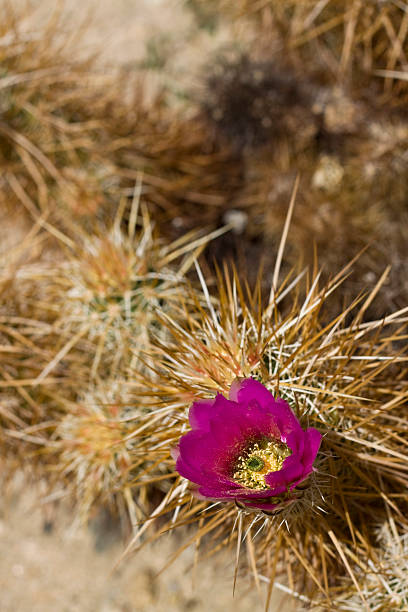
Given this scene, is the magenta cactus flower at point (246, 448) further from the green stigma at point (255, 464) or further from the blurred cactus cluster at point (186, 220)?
the blurred cactus cluster at point (186, 220)

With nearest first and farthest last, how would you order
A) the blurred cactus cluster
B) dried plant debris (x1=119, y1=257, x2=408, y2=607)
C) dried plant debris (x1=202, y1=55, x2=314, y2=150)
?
dried plant debris (x1=119, y1=257, x2=408, y2=607) < the blurred cactus cluster < dried plant debris (x1=202, y1=55, x2=314, y2=150)

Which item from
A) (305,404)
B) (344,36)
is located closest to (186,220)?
(344,36)

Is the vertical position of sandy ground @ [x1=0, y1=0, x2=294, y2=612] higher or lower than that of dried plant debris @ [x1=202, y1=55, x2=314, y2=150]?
lower

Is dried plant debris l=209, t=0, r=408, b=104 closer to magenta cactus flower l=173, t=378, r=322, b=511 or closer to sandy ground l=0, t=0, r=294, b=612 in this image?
sandy ground l=0, t=0, r=294, b=612

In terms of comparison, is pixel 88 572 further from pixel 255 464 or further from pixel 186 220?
pixel 255 464

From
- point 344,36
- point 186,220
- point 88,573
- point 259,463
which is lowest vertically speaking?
point 88,573

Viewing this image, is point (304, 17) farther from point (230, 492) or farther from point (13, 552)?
point (13, 552)

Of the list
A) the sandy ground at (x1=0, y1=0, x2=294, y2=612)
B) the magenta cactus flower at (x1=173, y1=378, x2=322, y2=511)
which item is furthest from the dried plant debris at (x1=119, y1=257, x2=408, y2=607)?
the sandy ground at (x1=0, y1=0, x2=294, y2=612)
